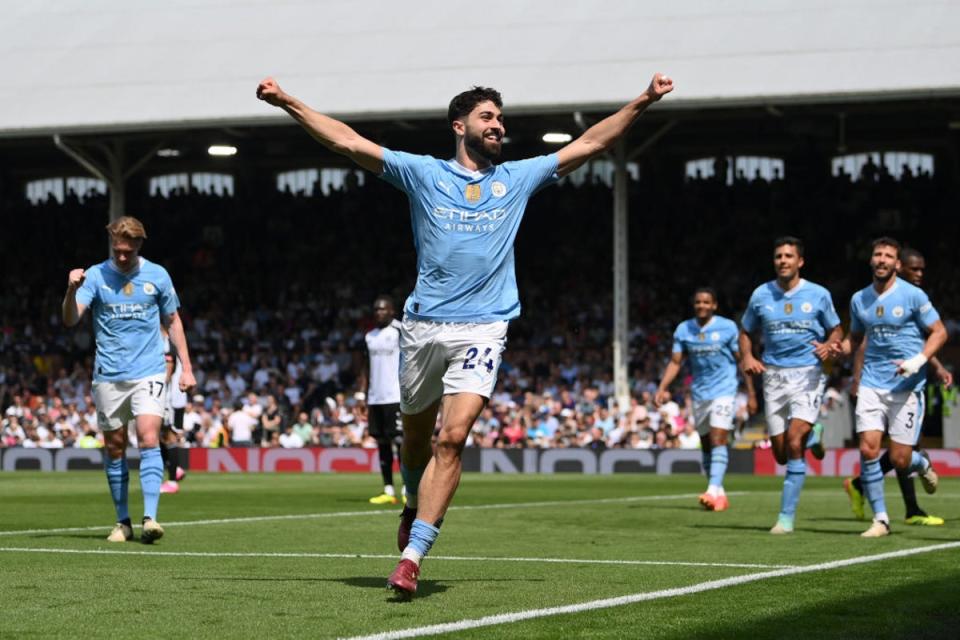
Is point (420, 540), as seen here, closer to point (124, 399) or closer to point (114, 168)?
point (124, 399)

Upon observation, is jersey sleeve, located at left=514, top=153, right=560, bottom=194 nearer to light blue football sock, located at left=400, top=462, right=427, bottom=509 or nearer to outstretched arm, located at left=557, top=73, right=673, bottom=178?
outstretched arm, located at left=557, top=73, right=673, bottom=178

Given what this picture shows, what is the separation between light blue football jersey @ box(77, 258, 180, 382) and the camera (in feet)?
38.5

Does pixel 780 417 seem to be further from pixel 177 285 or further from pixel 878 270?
pixel 177 285

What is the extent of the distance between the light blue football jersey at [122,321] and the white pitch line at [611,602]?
191 inches

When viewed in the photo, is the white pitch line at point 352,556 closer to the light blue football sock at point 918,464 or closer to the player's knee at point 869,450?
the player's knee at point 869,450

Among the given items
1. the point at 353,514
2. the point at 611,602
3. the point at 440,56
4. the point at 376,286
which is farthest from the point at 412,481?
the point at 376,286

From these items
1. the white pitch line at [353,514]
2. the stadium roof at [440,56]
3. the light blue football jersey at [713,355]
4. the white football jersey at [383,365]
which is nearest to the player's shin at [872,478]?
the white pitch line at [353,514]

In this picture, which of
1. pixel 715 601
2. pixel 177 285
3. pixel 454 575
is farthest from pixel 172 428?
pixel 177 285

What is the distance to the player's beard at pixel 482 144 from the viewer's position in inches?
333

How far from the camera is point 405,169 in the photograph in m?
8.47

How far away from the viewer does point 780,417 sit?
13.8 metres

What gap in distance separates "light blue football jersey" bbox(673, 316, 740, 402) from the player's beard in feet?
32.7

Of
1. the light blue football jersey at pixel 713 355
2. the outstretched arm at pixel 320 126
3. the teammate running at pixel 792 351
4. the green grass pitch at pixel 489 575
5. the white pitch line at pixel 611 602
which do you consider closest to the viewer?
the white pitch line at pixel 611 602

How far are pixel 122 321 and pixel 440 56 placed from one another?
25.5m
